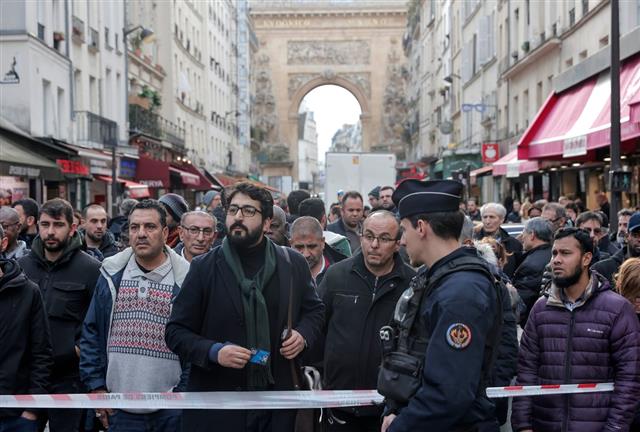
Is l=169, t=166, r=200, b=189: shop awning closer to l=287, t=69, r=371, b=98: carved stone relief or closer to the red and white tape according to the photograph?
the red and white tape

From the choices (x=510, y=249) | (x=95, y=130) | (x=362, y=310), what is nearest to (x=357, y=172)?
(x=95, y=130)

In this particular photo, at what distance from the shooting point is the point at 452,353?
11.7 feet

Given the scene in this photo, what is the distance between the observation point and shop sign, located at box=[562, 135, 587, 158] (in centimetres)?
1600

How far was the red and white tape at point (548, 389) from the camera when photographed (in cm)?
521

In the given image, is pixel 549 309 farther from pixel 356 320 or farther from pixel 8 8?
pixel 8 8

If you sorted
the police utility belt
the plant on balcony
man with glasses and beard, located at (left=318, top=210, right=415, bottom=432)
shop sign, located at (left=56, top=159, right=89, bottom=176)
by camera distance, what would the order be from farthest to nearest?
1. the plant on balcony
2. shop sign, located at (left=56, top=159, right=89, bottom=176)
3. man with glasses and beard, located at (left=318, top=210, right=415, bottom=432)
4. the police utility belt

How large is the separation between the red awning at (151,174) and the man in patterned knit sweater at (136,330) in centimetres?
2625

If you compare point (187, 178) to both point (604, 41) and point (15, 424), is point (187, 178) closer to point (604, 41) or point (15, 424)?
point (604, 41)

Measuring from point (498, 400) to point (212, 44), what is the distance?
55107 millimetres

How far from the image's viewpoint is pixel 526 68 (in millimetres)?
32219

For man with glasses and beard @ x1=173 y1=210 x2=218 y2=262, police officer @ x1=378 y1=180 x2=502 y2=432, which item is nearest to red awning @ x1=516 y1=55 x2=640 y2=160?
man with glasses and beard @ x1=173 y1=210 x2=218 y2=262

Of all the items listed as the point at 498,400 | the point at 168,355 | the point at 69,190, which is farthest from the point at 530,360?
the point at 69,190

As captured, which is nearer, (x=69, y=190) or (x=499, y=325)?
(x=499, y=325)

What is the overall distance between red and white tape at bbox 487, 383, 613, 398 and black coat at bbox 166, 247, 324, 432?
1106 mm
